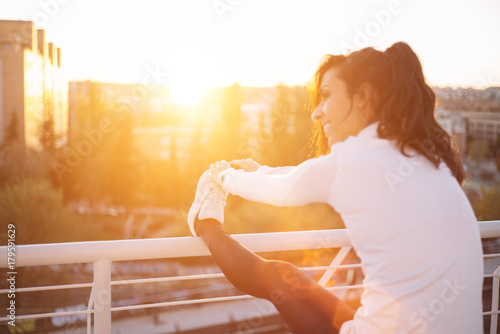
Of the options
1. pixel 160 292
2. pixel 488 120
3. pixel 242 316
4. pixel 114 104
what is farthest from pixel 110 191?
pixel 488 120

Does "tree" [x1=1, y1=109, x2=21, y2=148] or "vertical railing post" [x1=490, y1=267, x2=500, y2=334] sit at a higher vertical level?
"vertical railing post" [x1=490, y1=267, x2=500, y2=334]

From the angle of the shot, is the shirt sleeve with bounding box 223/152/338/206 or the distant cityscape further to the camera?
the distant cityscape

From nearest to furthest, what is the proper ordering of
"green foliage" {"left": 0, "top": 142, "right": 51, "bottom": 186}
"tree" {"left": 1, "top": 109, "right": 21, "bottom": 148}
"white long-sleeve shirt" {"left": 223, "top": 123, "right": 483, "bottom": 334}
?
1. "white long-sleeve shirt" {"left": 223, "top": 123, "right": 483, "bottom": 334}
2. "green foliage" {"left": 0, "top": 142, "right": 51, "bottom": 186}
3. "tree" {"left": 1, "top": 109, "right": 21, "bottom": 148}

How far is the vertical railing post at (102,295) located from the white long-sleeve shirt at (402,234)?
85 centimetres

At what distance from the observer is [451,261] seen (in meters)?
1.13

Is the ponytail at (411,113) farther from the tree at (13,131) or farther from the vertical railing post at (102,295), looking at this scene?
the tree at (13,131)

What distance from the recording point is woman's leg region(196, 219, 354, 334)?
4.17 ft

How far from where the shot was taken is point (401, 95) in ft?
4.11

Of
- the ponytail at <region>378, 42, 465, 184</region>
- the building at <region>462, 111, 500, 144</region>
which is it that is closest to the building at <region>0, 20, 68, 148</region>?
the ponytail at <region>378, 42, 465, 184</region>

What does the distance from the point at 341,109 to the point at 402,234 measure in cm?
38

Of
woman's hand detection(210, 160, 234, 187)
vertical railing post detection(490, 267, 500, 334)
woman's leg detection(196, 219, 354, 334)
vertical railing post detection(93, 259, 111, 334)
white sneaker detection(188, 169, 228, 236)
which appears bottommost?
vertical railing post detection(490, 267, 500, 334)

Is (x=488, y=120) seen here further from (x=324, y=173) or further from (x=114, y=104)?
(x=324, y=173)

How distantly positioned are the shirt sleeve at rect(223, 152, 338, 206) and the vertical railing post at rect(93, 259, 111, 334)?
0.65 meters

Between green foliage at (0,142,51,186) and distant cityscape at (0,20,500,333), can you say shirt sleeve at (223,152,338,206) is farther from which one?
green foliage at (0,142,51,186)
